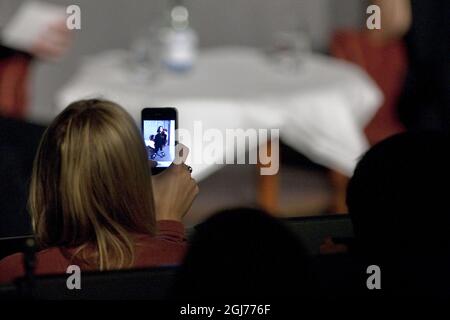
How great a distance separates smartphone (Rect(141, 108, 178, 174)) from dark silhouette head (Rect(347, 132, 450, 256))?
0.99 ft

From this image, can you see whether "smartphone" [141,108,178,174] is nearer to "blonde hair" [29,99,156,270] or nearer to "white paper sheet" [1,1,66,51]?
"blonde hair" [29,99,156,270]

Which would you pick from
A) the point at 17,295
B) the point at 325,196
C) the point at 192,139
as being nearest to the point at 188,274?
the point at 17,295

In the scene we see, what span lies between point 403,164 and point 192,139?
2129 millimetres

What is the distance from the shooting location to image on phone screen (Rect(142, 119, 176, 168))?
146 cm

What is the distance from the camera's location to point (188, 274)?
0.88 meters

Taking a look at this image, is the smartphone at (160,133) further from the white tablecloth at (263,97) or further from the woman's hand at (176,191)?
the white tablecloth at (263,97)

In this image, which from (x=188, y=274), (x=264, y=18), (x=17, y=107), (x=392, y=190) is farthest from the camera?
(x=264, y=18)

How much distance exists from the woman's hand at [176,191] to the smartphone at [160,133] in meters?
0.02

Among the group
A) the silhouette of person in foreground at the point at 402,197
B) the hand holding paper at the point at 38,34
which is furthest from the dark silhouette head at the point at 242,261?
the hand holding paper at the point at 38,34

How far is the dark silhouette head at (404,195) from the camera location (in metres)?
1.31

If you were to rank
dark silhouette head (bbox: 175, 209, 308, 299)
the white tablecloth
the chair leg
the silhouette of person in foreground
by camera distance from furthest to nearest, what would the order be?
the chair leg → the white tablecloth → the silhouette of person in foreground → dark silhouette head (bbox: 175, 209, 308, 299)

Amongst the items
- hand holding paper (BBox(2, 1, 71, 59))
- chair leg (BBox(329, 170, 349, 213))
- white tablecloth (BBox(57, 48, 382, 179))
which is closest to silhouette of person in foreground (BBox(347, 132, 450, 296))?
white tablecloth (BBox(57, 48, 382, 179))
